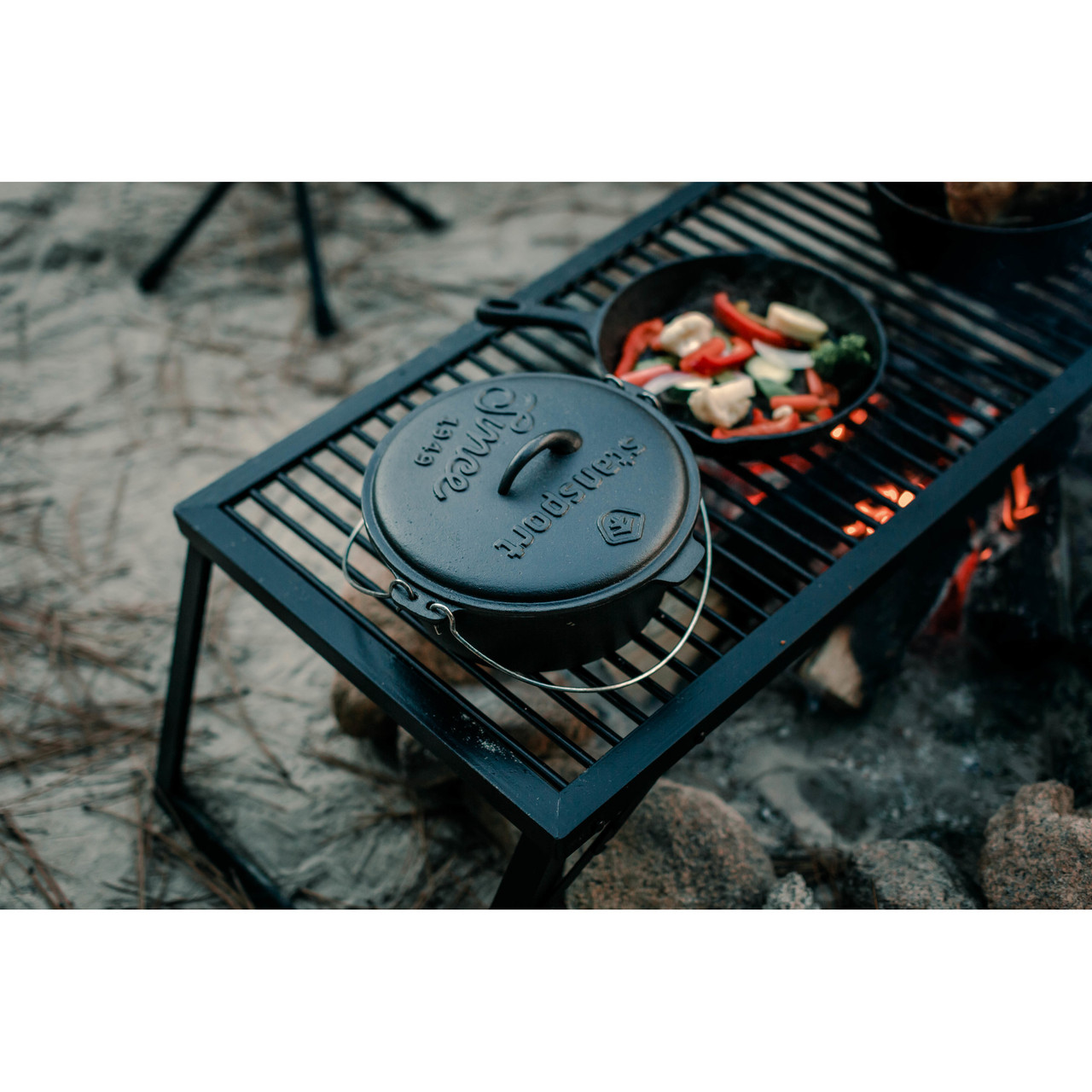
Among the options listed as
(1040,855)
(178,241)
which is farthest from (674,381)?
(178,241)

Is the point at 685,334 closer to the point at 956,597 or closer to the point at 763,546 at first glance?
the point at 763,546

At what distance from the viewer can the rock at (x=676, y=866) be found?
215 centimetres

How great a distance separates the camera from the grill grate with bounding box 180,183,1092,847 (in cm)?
172

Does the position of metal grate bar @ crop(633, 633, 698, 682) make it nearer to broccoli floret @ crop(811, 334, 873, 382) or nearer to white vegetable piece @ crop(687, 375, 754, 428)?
white vegetable piece @ crop(687, 375, 754, 428)

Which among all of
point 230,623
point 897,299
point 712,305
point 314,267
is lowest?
point 230,623

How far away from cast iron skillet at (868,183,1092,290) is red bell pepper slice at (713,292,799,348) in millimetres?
459

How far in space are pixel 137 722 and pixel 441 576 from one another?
166 cm

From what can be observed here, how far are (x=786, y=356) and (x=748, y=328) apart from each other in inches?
4.6

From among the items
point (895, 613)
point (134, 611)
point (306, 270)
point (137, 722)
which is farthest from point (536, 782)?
point (306, 270)

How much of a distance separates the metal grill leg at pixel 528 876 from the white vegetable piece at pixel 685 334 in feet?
3.92

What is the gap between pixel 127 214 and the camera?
429 cm

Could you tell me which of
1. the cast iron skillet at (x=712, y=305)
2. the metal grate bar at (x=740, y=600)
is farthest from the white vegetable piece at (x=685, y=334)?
the metal grate bar at (x=740, y=600)

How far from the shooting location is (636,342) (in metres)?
2.27

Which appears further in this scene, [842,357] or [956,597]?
[956,597]
